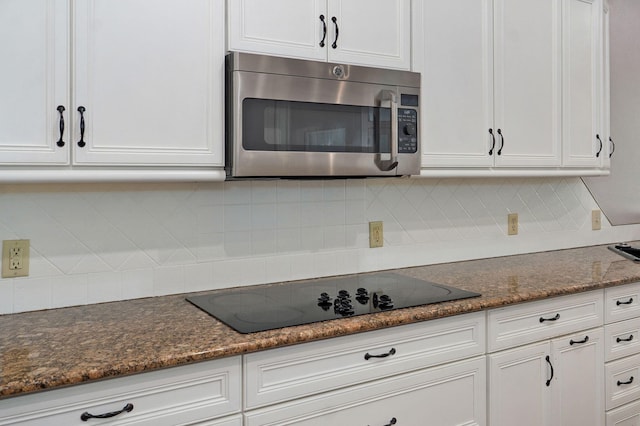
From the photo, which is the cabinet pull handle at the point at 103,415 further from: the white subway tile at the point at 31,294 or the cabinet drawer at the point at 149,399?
the white subway tile at the point at 31,294

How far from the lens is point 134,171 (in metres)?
1.65

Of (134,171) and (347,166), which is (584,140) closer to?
(347,166)

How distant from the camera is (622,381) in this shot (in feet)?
7.81

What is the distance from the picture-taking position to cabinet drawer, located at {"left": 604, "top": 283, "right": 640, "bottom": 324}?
2303mm

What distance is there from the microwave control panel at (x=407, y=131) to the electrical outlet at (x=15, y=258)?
4.37ft

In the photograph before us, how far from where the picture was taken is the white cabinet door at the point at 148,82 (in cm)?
158

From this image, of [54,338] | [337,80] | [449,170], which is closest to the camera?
[54,338]

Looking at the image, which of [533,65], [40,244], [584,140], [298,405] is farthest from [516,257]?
[40,244]

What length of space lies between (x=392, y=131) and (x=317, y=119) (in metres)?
0.31

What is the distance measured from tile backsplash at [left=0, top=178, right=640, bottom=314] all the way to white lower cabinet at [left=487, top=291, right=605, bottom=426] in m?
0.64

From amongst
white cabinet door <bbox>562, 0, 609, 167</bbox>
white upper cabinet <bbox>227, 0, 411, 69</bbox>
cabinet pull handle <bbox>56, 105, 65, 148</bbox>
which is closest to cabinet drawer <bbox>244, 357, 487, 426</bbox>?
cabinet pull handle <bbox>56, 105, 65, 148</bbox>

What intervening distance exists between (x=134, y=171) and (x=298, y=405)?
2.76ft

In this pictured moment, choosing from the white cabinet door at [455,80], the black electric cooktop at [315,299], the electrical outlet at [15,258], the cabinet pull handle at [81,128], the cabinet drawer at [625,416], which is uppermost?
the white cabinet door at [455,80]

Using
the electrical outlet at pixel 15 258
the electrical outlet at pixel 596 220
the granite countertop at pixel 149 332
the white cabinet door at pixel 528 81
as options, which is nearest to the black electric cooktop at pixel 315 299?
the granite countertop at pixel 149 332
